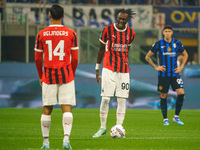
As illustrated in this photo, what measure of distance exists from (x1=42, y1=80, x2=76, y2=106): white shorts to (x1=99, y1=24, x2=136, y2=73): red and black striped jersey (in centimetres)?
187

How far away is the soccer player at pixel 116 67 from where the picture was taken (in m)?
8.15

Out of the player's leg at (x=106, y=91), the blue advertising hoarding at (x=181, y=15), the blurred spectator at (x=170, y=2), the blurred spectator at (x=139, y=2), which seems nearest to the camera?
the player's leg at (x=106, y=91)

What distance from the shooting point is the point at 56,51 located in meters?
6.39

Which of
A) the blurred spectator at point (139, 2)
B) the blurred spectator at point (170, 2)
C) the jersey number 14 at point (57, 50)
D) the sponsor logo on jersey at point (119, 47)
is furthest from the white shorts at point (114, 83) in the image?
the blurred spectator at point (170, 2)

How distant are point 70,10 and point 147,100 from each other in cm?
530

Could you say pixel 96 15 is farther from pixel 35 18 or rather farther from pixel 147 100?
pixel 147 100

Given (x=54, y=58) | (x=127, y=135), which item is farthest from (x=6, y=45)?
(x=54, y=58)

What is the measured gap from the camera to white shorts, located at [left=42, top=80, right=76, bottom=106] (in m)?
6.37

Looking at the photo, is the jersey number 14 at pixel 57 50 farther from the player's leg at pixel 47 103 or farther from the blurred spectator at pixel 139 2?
the blurred spectator at pixel 139 2

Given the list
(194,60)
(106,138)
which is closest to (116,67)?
(106,138)

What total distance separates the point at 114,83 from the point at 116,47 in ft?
1.83

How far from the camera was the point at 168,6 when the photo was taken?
72.4 ft

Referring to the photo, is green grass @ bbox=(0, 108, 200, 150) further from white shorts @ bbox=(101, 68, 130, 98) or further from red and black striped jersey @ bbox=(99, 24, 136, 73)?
red and black striped jersey @ bbox=(99, 24, 136, 73)

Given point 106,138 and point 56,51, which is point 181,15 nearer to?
point 106,138
